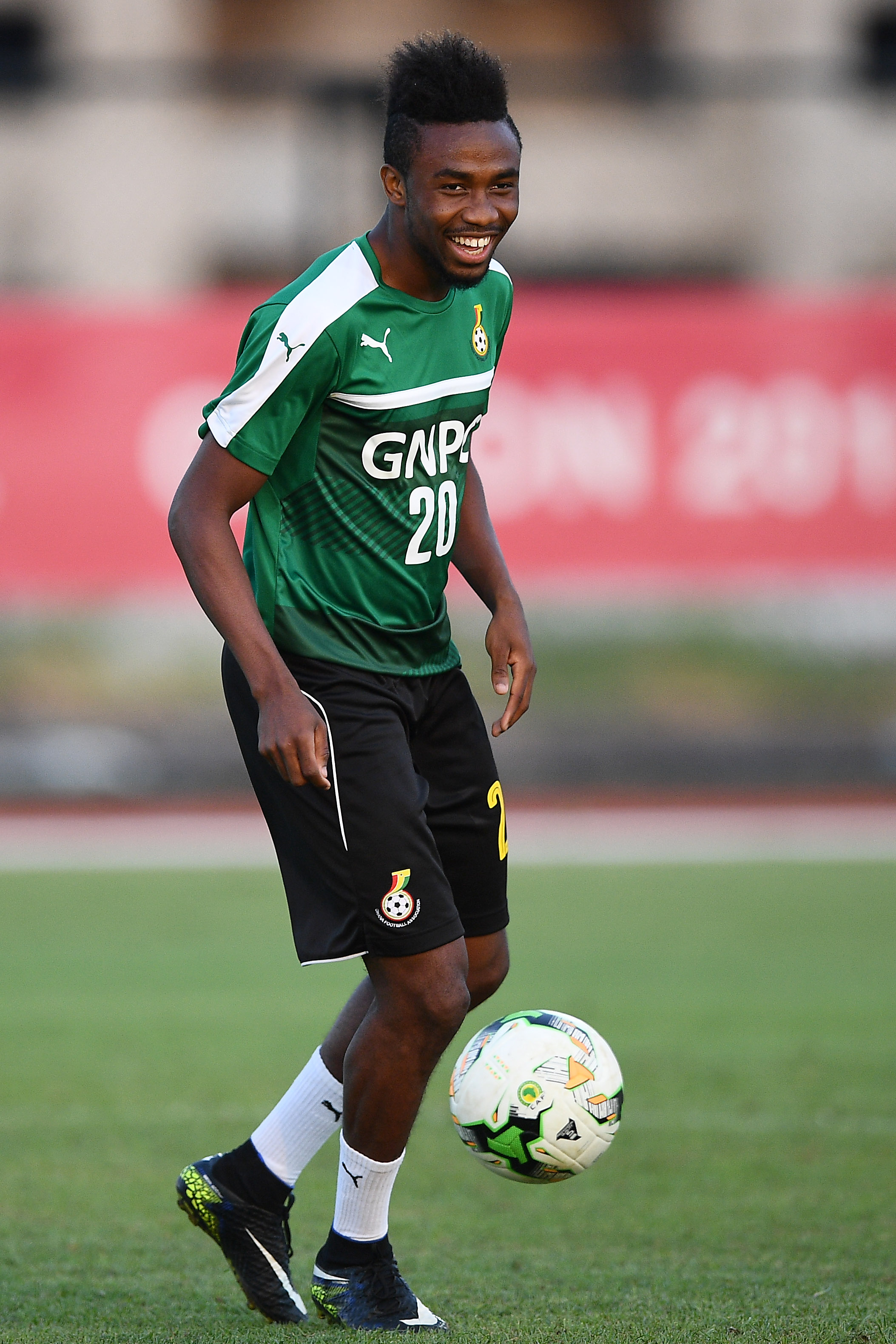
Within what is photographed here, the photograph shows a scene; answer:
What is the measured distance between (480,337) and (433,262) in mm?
258

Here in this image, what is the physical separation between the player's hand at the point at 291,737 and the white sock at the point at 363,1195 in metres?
0.77

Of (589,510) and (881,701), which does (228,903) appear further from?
(881,701)

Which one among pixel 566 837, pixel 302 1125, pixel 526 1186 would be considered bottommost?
pixel 566 837

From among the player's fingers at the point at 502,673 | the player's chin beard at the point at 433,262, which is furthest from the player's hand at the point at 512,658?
the player's chin beard at the point at 433,262

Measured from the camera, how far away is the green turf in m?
3.70

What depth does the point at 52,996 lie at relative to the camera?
7727 millimetres

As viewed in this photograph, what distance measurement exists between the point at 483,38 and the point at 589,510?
11124mm

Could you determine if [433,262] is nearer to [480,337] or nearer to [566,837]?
[480,337]

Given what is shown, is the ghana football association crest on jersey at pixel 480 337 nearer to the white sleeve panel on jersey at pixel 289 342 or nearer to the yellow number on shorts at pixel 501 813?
the white sleeve panel on jersey at pixel 289 342

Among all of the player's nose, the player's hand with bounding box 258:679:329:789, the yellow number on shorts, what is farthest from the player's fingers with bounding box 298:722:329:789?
the player's nose

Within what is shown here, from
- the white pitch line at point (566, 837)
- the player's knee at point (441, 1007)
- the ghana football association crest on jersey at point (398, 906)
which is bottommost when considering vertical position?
the white pitch line at point (566, 837)

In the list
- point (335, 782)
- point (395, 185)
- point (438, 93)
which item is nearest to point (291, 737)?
point (335, 782)

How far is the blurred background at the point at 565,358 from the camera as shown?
13.4m

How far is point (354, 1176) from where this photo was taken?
137 inches
